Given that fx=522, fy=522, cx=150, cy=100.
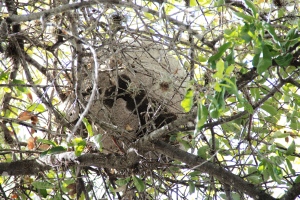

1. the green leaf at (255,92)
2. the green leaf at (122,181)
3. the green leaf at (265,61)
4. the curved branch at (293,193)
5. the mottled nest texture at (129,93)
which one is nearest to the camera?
the green leaf at (265,61)

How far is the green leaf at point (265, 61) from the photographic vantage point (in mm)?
1333

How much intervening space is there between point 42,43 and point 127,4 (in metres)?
0.61

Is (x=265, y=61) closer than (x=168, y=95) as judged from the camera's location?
Yes

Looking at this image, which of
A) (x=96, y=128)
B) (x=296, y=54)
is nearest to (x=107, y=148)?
(x=96, y=128)

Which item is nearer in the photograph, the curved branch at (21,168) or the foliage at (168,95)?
the foliage at (168,95)

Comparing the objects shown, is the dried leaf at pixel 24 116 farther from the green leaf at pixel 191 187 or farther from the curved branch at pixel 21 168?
the green leaf at pixel 191 187

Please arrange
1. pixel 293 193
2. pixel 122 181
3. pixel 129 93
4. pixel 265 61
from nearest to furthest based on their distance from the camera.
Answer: pixel 265 61, pixel 293 193, pixel 122 181, pixel 129 93

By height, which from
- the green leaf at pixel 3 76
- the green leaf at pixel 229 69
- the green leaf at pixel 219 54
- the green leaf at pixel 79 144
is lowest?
the green leaf at pixel 79 144

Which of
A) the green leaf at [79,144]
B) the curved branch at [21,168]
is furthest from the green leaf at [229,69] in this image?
the curved branch at [21,168]

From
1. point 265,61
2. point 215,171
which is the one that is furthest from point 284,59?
point 215,171

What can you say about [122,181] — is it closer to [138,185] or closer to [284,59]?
[138,185]

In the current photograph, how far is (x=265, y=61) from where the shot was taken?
1.33 m

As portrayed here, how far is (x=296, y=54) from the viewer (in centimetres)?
146

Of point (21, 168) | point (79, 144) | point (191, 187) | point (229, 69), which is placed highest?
point (229, 69)
